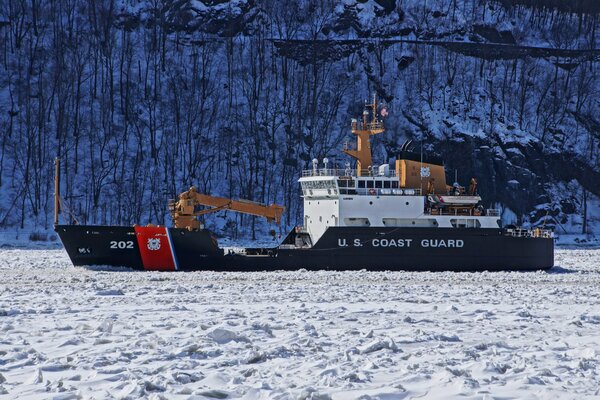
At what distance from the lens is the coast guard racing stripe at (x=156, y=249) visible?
88.9ft

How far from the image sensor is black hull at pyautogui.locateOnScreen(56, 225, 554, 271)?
2714 centimetres

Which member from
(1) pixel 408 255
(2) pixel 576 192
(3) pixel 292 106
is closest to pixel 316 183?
(1) pixel 408 255

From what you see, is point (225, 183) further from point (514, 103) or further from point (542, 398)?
point (542, 398)

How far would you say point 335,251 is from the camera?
28.0 meters

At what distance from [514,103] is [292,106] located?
63.6ft

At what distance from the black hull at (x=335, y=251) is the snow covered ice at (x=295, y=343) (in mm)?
8247

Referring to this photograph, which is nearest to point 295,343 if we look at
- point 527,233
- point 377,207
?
point 377,207

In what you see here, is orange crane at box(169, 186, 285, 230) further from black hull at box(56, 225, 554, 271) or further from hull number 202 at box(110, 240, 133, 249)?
hull number 202 at box(110, 240, 133, 249)

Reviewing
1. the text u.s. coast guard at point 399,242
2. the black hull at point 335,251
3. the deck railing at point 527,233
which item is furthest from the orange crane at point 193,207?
the deck railing at point 527,233

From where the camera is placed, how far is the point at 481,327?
40.0 feet

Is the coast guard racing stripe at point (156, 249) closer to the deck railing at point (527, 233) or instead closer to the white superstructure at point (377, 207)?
the white superstructure at point (377, 207)

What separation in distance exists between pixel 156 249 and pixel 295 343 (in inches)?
693

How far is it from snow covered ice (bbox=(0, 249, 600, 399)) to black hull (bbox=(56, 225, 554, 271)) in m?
8.25

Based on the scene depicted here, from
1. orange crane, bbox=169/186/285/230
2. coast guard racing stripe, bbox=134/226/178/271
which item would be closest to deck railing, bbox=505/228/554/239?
orange crane, bbox=169/186/285/230
